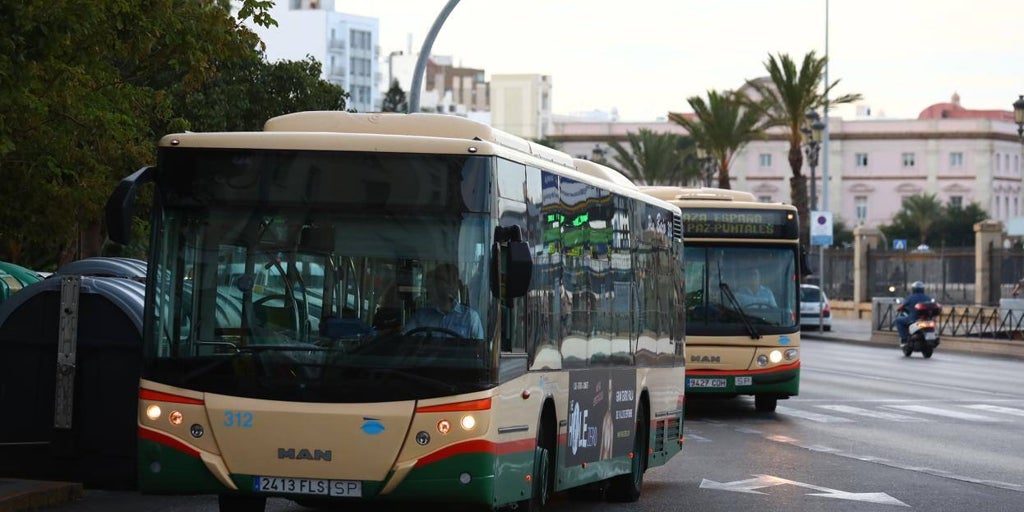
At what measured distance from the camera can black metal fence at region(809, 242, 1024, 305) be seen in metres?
55.5

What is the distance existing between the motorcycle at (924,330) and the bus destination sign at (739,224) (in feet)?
61.0

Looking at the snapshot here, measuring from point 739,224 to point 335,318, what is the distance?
1363 cm

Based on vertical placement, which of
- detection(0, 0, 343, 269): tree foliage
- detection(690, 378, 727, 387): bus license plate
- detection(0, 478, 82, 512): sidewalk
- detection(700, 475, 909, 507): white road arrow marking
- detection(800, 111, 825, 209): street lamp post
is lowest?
detection(700, 475, 909, 507): white road arrow marking

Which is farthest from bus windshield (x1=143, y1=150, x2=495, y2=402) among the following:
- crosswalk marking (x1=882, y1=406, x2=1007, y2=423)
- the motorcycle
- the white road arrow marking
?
the motorcycle

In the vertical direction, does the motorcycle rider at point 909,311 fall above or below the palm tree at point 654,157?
below

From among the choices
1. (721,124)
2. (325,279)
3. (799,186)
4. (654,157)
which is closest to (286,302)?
(325,279)

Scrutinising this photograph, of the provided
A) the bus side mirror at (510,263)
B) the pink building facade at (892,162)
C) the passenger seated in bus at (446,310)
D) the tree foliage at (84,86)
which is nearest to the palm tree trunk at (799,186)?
the tree foliage at (84,86)

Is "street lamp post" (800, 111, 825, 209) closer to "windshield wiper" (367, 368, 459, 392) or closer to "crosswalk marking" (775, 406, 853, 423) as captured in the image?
"crosswalk marking" (775, 406, 853, 423)

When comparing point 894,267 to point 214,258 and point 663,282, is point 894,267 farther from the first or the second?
point 214,258

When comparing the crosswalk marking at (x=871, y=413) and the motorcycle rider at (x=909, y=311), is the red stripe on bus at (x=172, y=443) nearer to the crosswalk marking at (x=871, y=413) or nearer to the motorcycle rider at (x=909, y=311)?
the crosswalk marking at (x=871, y=413)

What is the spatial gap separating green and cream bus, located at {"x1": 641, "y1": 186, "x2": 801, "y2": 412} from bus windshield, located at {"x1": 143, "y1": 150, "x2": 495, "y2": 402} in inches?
502

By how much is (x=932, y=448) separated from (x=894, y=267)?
46707 millimetres

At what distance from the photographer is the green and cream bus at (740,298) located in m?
22.3

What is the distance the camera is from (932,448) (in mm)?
18547
